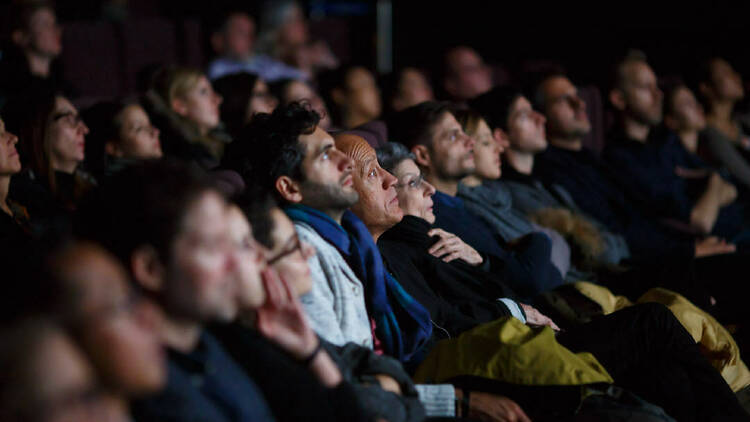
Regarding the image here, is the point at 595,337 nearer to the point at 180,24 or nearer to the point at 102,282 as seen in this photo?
the point at 102,282

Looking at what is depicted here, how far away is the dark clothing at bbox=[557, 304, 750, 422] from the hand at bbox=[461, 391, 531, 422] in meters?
0.38

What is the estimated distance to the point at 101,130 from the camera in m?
3.25

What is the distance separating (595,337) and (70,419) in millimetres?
1429

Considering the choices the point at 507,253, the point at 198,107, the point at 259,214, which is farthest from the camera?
the point at 198,107

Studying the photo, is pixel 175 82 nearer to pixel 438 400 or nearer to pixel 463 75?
pixel 463 75

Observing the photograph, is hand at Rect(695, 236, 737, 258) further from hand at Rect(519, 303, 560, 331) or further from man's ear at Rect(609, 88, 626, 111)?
hand at Rect(519, 303, 560, 331)

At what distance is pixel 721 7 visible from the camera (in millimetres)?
6223

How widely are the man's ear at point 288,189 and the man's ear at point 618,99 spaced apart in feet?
9.58

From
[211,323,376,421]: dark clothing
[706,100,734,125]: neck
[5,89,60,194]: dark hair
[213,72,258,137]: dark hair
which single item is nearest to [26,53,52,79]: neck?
[213,72,258,137]: dark hair

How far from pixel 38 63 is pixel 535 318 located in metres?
2.82

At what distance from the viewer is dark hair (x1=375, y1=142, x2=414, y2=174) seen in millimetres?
2410

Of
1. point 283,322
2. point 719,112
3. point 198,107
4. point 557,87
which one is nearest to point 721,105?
point 719,112

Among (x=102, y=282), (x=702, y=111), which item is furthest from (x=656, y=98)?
(x=102, y=282)

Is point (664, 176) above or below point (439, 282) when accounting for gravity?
below
